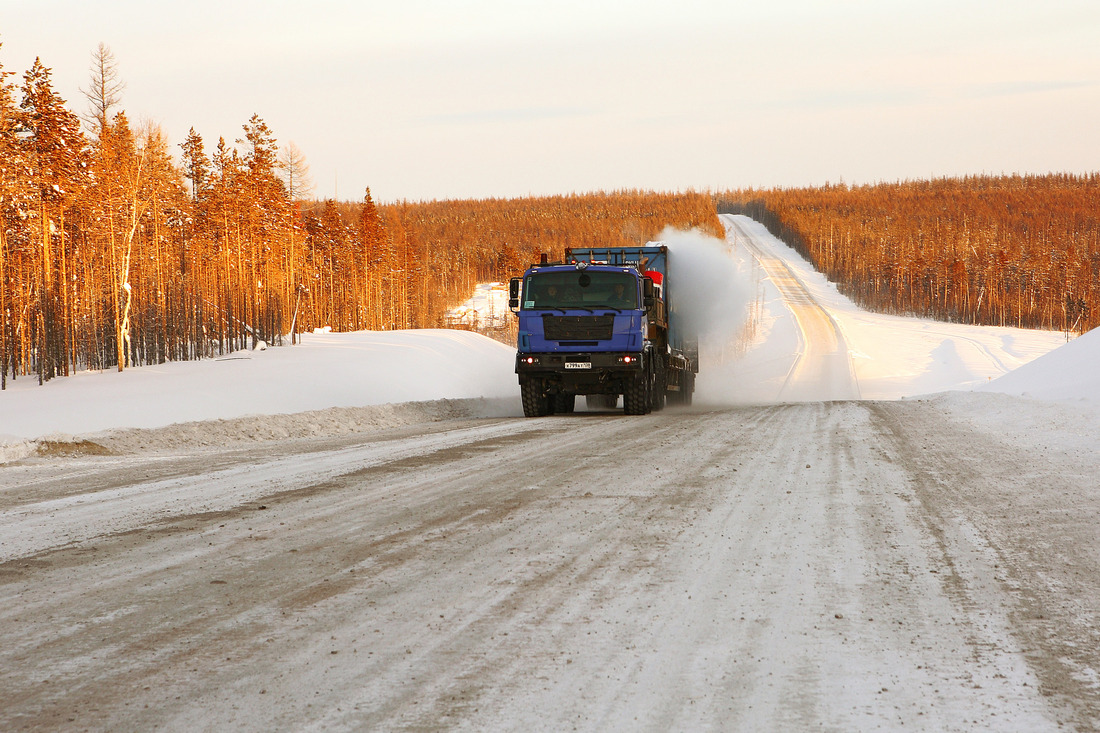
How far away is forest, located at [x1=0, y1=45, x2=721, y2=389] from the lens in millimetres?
33562

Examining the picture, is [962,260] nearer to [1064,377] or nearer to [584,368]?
[1064,377]

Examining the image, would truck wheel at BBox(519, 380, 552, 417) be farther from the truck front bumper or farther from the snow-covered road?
the snow-covered road

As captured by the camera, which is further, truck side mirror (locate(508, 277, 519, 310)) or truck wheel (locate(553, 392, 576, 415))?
truck wheel (locate(553, 392, 576, 415))

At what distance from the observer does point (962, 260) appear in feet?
397

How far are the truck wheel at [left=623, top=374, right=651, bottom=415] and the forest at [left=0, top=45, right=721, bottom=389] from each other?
21080mm

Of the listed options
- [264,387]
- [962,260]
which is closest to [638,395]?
[264,387]

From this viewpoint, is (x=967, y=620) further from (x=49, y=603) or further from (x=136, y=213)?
(x=136, y=213)

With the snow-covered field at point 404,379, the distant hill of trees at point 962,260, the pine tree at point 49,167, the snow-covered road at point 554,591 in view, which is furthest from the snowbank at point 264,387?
the distant hill of trees at point 962,260

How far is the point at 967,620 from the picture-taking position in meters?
4.91

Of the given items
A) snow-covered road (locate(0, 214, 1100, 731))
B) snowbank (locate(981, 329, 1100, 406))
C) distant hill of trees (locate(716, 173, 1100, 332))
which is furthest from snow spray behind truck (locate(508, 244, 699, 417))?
distant hill of trees (locate(716, 173, 1100, 332))

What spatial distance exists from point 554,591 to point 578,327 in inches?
572

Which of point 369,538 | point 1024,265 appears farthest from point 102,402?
point 1024,265

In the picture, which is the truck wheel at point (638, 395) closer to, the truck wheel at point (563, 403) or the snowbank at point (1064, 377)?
the truck wheel at point (563, 403)

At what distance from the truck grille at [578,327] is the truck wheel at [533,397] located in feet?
3.86
